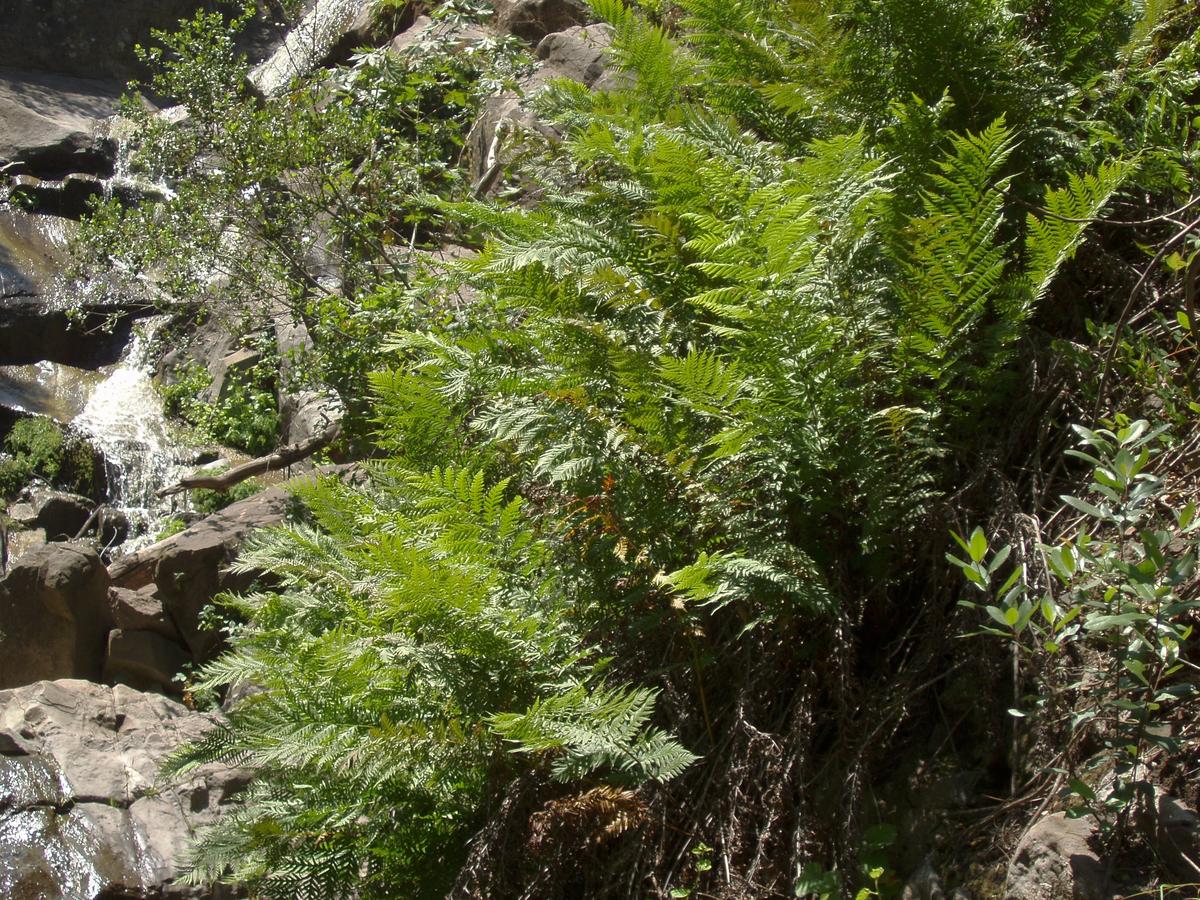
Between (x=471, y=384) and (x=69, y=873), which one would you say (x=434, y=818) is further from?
(x=69, y=873)

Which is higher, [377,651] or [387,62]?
[387,62]

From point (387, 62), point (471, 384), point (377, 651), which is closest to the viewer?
point (377, 651)

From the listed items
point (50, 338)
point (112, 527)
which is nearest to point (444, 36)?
point (112, 527)

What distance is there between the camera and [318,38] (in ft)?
40.7

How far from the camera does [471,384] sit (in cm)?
332

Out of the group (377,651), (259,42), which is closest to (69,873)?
(377,651)

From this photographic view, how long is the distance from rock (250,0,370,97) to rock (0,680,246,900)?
21.6 feet

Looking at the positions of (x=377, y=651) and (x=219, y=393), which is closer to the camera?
(x=377, y=651)

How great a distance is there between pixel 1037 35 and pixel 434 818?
120 inches

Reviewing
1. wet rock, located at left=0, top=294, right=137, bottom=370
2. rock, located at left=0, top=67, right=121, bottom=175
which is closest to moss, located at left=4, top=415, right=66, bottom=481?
wet rock, located at left=0, top=294, right=137, bottom=370

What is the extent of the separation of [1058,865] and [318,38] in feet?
40.5

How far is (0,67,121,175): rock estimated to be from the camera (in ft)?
47.6

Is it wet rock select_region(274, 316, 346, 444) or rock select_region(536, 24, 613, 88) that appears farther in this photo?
wet rock select_region(274, 316, 346, 444)

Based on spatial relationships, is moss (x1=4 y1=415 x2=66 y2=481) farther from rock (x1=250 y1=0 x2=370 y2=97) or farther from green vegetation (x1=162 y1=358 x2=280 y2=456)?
rock (x1=250 y1=0 x2=370 y2=97)
